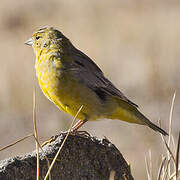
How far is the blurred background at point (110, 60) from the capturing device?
40.9 ft

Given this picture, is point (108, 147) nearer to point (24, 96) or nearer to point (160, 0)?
point (24, 96)

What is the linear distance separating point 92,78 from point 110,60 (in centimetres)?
868

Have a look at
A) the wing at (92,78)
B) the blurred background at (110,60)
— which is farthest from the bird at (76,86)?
the blurred background at (110,60)

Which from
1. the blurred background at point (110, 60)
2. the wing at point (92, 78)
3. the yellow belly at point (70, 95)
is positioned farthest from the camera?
the blurred background at point (110, 60)

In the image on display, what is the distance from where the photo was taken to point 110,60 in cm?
1627

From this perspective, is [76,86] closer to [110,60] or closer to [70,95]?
[70,95]

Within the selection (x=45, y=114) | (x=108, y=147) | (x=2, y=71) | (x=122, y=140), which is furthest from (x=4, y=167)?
(x=2, y=71)

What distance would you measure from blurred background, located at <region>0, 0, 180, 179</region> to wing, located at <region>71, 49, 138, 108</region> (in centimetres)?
160

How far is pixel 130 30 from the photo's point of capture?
60.3ft

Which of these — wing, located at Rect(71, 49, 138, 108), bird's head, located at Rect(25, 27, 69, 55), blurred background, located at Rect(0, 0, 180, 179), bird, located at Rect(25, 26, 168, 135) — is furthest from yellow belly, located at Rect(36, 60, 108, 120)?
blurred background, located at Rect(0, 0, 180, 179)

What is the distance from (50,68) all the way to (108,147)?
65.0 inches

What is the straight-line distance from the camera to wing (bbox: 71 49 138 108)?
296 inches

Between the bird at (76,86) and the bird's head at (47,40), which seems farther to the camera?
the bird's head at (47,40)

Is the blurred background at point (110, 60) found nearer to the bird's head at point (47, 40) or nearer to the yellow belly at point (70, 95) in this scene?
the yellow belly at point (70, 95)
